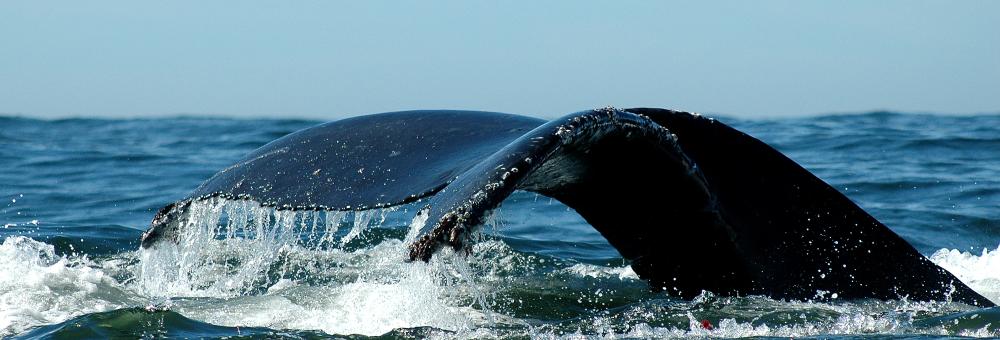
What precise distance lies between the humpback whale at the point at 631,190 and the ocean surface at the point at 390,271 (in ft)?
0.34

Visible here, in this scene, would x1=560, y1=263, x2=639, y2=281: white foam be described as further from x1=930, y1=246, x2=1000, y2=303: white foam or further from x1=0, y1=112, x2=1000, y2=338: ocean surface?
x1=930, y1=246, x2=1000, y2=303: white foam

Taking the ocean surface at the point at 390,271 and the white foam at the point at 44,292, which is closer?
→ the ocean surface at the point at 390,271

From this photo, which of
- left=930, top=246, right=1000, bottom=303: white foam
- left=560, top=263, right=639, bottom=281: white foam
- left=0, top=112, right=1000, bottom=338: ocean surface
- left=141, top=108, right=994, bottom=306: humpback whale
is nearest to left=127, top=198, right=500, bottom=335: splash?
left=0, top=112, right=1000, bottom=338: ocean surface

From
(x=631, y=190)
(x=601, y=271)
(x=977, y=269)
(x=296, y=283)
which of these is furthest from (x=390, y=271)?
(x=977, y=269)

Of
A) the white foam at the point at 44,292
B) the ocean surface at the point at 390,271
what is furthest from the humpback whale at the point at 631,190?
the white foam at the point at 44,292

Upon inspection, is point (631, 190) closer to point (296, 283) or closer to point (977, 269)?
point (296, 283)

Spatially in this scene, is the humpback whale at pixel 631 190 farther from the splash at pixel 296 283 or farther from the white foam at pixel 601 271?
the white foam at pixel 601 271

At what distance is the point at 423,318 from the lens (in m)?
4.66

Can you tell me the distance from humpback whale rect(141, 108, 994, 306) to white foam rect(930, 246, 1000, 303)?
1.23m

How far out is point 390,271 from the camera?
265 inches

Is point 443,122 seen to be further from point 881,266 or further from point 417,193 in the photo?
point 881,266

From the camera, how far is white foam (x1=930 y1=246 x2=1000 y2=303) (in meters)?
6.32

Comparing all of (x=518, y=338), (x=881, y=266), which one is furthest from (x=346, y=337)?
(x=881, y=266)

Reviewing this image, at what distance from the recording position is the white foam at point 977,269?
6.32 meters
